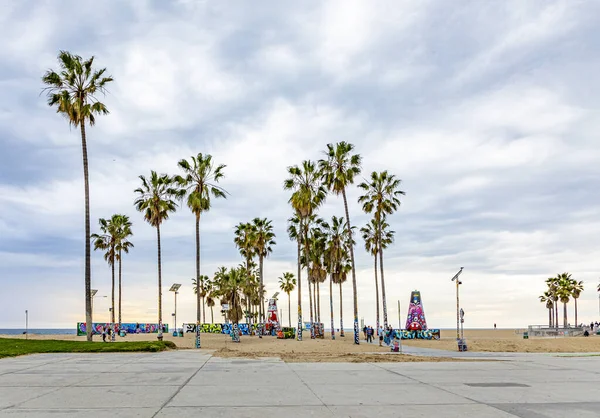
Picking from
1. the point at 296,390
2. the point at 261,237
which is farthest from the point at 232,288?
the point at 296,390

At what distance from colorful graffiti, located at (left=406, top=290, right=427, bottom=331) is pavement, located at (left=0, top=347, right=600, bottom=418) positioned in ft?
152

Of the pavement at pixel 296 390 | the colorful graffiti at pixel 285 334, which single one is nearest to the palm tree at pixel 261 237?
the colorful graffiti at pixel 285 334

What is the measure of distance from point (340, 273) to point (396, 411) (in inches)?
2723

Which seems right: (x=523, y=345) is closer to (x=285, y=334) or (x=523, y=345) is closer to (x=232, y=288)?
(x=285, y=334)

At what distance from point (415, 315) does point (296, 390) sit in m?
55.6

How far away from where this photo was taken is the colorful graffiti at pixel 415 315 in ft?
214

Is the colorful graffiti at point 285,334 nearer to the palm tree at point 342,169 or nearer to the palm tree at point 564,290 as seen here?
the palm tree at point 342,169

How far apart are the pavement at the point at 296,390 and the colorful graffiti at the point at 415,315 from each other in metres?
46.3

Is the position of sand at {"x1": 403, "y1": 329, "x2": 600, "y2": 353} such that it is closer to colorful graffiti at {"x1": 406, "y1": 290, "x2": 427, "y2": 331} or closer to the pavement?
colorful graffiti at {"x1": 406, "y1": 290, "x2": 427, "y2": 331}

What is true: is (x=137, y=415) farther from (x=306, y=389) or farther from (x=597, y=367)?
(x=597, y=367)

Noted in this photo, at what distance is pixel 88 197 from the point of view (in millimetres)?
39031

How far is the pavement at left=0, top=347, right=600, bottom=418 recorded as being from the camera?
397 inches

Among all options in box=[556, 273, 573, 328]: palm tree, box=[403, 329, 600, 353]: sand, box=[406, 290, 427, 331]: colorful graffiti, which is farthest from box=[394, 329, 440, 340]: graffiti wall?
box=[556, 273, 573, 328]: palm tree

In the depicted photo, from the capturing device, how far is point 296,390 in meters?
12.9
